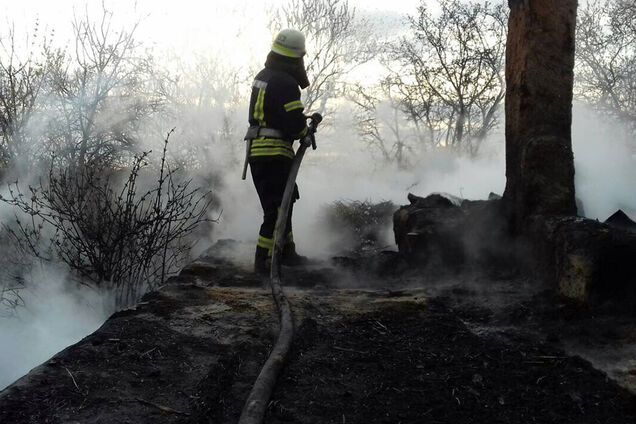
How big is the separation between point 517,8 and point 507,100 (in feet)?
2.33

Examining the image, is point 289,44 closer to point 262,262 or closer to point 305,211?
point 262,262

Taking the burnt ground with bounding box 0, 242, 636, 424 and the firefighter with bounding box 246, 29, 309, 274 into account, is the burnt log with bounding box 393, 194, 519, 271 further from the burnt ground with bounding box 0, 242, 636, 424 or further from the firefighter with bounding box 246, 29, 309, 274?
the firefighter with bounding box 246, 29, 309, 274

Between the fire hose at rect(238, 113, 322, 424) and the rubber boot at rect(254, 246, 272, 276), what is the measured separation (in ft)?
0.87

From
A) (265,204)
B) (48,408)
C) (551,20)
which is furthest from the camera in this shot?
(265,204)

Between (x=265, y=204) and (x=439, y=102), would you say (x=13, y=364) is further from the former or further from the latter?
(x=439, y=102)

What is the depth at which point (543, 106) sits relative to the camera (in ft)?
13.8

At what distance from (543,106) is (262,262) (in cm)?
267

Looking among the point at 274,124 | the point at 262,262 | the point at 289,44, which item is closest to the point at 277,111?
the point at 274,124

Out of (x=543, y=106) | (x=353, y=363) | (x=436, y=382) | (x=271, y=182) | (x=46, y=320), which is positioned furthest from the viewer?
(x=46, y=320)

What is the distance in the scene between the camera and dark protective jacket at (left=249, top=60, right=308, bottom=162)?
16.7 ft

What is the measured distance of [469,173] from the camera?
30.8 ft

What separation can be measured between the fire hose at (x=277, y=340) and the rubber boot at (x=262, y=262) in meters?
0.27

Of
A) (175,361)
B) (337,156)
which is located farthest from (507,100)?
(337,156)

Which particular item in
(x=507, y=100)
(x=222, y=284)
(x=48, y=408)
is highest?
(x=507, y=100)
